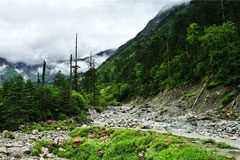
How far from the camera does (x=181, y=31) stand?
50375 mm

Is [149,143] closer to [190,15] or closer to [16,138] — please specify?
[16,138]

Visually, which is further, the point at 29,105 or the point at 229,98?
the point at 229,98

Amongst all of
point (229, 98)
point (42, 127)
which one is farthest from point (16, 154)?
point (229, 98)

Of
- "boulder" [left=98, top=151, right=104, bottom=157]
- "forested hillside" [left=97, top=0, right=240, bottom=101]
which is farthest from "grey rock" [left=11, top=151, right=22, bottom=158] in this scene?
"forested hillside" [left=97, top=0, right=240, bottom=101]

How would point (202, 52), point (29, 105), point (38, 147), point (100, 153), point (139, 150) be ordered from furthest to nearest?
point (202, 52) < point (29, 105) < point (38, 147) < point (100, 153) < point (139, 150)

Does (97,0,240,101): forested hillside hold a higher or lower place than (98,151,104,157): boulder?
higher

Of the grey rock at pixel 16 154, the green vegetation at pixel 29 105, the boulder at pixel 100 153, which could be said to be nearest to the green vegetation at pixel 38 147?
the grey rock at pixel 16 154

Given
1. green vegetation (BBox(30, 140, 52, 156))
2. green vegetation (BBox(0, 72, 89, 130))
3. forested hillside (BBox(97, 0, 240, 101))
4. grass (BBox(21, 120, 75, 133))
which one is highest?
forested hillside (BBox(97, 0, 240, 101))

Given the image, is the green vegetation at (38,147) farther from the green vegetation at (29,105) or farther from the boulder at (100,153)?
the green vegetation at (29,105)

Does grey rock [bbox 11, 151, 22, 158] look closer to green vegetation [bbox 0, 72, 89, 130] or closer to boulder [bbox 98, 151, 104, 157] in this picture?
boulder [bbox 98, 151, 104, 157]

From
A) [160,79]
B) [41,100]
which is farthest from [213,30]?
[41,100]

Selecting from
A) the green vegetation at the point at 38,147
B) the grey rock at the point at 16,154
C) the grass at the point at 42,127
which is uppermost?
the grey rock at the point at 16,154

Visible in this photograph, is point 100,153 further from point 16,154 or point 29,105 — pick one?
point 29,105

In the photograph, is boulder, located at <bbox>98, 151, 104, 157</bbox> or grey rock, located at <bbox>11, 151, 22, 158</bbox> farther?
boulder, located at <bbox>98, 151, 104, 157</bbox>
